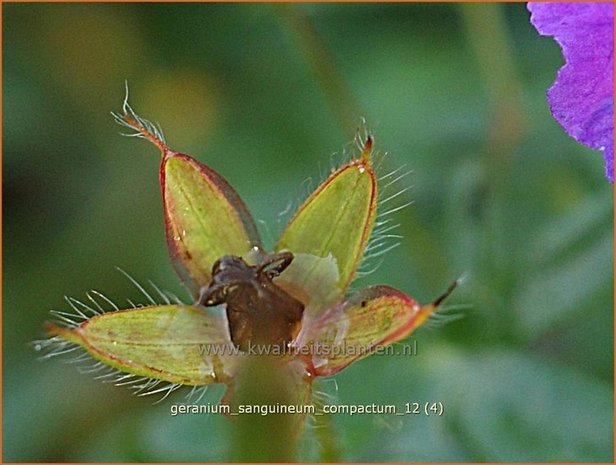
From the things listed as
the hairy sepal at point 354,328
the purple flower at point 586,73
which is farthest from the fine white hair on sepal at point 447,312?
the purple flower at point 586,73

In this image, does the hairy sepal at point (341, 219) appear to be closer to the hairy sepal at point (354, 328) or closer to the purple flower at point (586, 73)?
the hairy sepal at point (354, 328)

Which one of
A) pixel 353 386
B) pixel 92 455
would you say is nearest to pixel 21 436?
pixel 92 455

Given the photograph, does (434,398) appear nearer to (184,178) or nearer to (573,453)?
(573,453)

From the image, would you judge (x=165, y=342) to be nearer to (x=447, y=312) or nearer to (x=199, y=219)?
(x=199, y=219)

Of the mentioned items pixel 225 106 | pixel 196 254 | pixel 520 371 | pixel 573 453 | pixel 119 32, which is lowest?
pixel 573 453

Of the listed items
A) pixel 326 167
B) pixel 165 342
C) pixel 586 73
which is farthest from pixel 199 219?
pixel 326 167

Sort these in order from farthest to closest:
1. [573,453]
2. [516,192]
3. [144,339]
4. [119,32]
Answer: [119,32]
[516,192]
[573,453]
[144,339]

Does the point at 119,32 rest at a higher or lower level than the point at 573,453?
higher

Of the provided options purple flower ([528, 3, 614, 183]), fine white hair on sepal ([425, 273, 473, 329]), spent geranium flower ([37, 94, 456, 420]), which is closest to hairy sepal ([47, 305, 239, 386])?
spent geranium flower ([37, 94, 456, 420])
